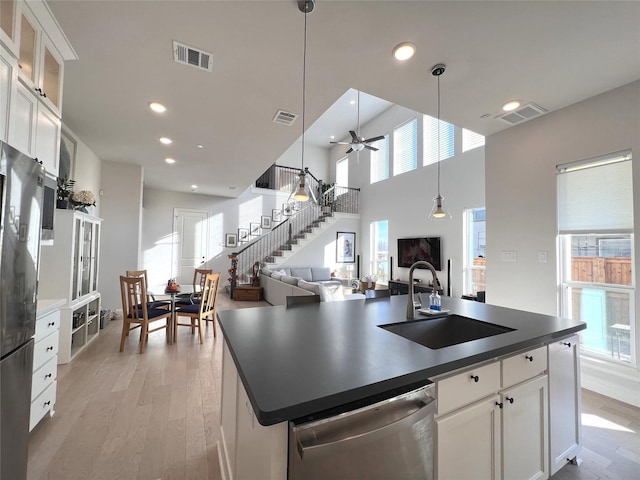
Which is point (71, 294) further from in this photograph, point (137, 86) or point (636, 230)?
point (636, 230)

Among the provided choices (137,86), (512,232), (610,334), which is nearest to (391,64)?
(137,86)

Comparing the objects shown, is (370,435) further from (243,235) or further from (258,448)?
(243,235)

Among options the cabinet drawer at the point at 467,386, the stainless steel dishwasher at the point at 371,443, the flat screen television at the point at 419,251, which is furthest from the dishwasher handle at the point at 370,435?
the flat screen television at the point at 419,251

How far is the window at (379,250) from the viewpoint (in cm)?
810

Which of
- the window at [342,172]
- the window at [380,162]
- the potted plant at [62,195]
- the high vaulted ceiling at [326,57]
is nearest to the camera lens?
the high vaulted ceiling at [326,57]

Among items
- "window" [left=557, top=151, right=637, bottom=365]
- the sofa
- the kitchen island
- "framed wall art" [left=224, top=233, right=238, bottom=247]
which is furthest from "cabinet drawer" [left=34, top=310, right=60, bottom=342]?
"framed wall art" [left=224, top=233, right=238, bottom=247]

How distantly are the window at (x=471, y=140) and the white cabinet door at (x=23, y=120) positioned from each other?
6524mm

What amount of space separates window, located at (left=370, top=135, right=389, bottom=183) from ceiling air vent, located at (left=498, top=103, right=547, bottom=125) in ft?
16.5

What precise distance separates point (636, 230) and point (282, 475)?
365cm

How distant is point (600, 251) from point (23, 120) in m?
5.10

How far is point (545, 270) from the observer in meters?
3.22

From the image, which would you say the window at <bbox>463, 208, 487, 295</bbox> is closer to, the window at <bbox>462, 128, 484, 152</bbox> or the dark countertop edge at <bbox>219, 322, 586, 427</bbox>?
the window at <bbox>462, 128, 484, 152</bbox>

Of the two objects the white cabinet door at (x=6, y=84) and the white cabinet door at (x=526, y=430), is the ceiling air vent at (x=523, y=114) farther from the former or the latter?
the white cabinet door at (x=6, y=84)

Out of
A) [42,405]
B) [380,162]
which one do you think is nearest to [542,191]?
[42,405]
